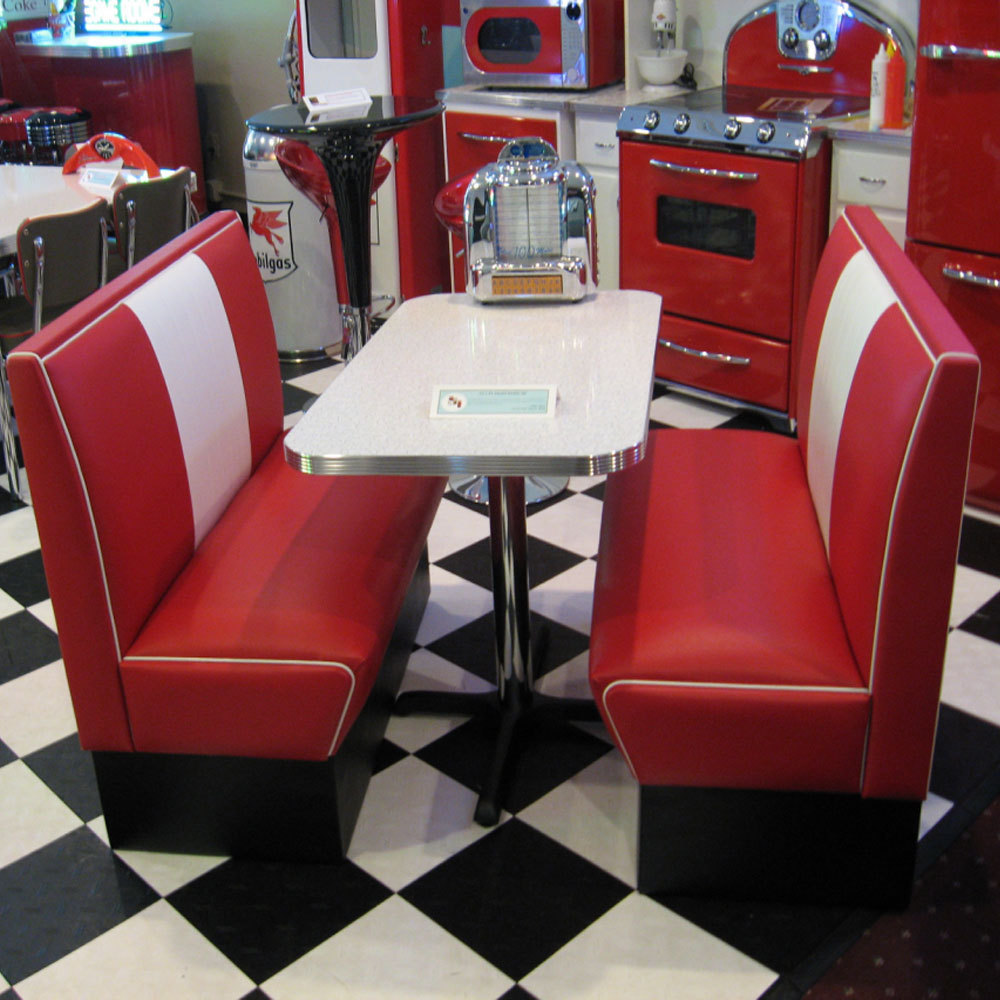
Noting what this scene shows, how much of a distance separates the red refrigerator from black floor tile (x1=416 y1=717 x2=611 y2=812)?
1589 millimetres

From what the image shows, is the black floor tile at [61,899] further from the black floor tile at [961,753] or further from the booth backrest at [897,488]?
the black floor tile at [961,753]

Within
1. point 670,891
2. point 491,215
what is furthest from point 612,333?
point 670,891

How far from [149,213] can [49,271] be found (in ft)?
1.54

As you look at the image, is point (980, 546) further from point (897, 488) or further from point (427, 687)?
point (897, 488)

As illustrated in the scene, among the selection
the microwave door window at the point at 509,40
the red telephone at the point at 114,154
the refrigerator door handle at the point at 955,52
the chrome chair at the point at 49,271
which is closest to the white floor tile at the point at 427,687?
the chrome chair at the point at 49,271

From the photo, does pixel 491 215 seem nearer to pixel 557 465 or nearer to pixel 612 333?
pixel 612 333

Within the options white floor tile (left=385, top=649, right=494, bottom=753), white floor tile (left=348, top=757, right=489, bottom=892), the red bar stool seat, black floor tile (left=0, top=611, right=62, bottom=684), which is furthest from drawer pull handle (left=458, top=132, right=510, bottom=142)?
white floor tile (left=348, top=757, right=489, bottom=892)

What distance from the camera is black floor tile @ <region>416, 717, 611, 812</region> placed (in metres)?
2.46

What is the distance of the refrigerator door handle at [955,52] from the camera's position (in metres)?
3.06

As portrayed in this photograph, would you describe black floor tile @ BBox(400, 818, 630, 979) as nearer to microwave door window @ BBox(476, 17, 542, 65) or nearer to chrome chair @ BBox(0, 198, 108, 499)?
chrome chair @ BBox(0, 198, 108, 499)

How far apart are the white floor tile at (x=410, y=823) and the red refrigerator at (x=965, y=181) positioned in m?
1.88

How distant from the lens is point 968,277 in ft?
10.8

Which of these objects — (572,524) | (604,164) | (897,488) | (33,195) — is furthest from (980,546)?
(33,195)

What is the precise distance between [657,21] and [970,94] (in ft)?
5.21
